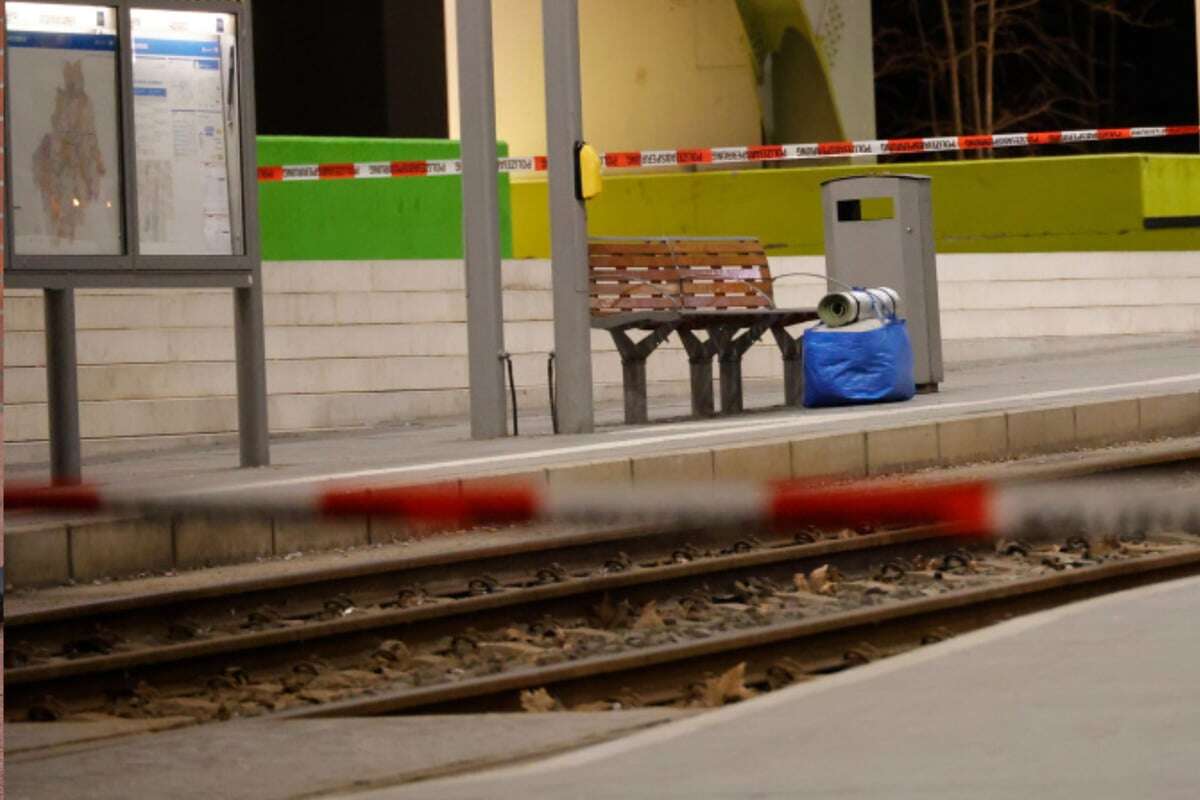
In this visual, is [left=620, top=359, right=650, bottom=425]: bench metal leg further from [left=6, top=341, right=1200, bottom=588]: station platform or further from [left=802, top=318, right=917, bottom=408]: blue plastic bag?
[left=802, top=318, right=917, bottom=408]: blue plastic bag

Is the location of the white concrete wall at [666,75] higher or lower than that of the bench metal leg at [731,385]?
higher

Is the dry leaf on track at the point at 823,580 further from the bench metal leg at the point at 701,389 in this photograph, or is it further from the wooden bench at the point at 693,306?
the bench metal leg at the point at 701,389

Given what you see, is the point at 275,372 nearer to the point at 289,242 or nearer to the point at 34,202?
the point at 289,242

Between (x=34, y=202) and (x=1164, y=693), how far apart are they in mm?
7274

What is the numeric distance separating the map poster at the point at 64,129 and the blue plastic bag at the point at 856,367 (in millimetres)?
4889

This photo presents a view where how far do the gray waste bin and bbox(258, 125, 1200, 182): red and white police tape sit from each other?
381cm

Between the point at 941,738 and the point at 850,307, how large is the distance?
9.69 m

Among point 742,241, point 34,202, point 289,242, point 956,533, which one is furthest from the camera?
point 289,242

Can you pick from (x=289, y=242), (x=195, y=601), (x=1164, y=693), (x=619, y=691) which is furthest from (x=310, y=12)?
(x=1164, y=693)

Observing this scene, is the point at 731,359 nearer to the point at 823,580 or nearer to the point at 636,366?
the point at 636,366

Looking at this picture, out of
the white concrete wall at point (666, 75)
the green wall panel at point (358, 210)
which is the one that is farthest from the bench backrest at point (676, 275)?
the white concrete wall at point (666, 75)

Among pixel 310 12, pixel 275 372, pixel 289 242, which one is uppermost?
pixel 310 12

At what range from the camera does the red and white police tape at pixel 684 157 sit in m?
18.8

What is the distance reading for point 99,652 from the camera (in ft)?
25.4
